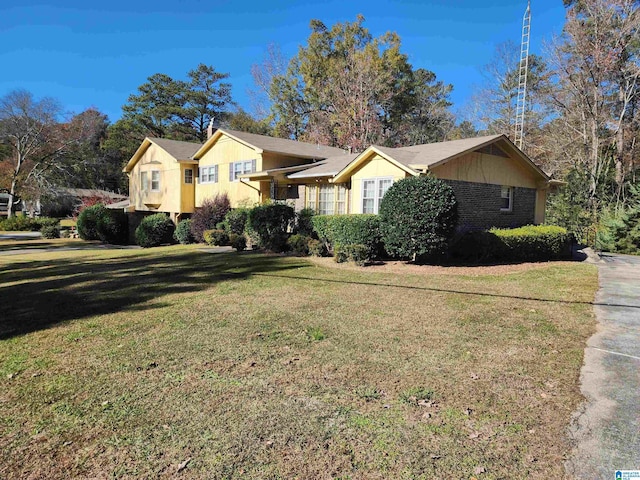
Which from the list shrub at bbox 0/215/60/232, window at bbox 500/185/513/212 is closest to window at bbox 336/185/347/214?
window at bbox 500/185/513/212

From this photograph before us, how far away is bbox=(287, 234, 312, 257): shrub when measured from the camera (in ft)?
49.5

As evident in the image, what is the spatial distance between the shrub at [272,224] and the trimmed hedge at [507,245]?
642 cm

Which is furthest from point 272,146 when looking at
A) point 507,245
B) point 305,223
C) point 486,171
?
point 507,245

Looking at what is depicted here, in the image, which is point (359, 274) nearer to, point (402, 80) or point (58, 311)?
point (58, 311)

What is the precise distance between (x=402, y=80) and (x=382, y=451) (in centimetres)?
3783

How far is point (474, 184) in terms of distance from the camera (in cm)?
1644

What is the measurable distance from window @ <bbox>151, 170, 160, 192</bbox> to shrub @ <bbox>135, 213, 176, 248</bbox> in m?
3.96

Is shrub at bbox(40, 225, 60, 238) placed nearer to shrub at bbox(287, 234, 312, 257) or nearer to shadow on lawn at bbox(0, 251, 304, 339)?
shadow on lawn at bbox(0, 251, 304, 339)

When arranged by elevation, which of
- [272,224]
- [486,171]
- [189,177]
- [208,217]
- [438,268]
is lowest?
[438,268]

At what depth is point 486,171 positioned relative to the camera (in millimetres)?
16859

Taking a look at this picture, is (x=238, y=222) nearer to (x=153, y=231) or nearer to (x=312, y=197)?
(x=312, y=197)

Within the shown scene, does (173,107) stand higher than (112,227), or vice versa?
(173,107)

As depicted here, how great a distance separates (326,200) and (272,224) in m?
3.26

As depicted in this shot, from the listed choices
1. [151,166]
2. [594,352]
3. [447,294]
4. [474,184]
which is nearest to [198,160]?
[151,166]
